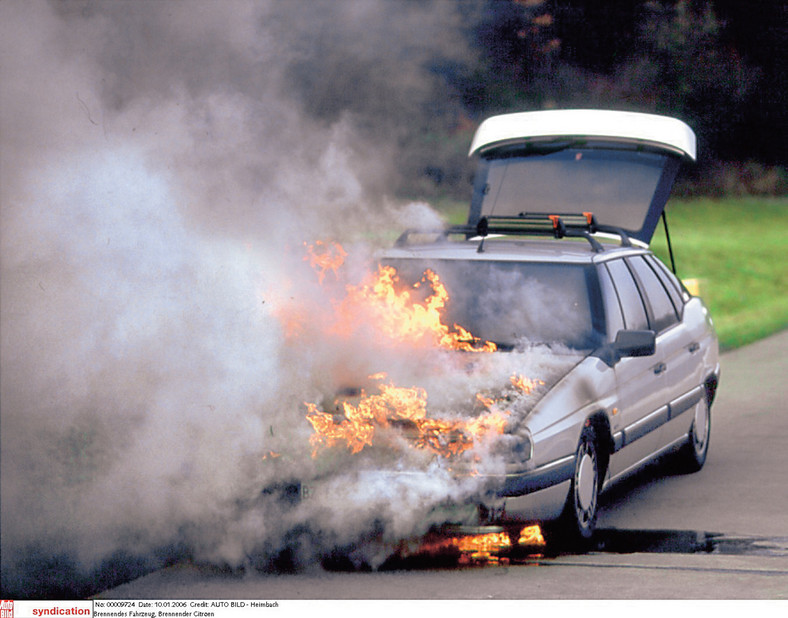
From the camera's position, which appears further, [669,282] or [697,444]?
[669,282]

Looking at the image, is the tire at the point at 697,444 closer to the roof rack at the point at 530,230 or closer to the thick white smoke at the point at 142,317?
the roof rack at the point at 530,230

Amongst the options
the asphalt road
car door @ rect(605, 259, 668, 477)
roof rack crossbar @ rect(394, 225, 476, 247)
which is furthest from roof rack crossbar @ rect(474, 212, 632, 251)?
the asphalt road

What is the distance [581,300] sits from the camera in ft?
25.1

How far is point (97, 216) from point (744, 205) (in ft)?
127

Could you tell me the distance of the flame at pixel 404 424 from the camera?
622cm

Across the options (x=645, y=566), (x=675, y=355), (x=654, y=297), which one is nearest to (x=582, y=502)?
(x=645, y=566)

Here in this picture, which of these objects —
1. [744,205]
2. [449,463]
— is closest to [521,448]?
[449,463]

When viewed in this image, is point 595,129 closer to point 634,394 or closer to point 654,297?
point 654,297

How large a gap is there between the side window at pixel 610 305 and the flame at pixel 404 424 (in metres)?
1.45

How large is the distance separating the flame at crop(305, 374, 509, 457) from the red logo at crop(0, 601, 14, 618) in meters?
1.61

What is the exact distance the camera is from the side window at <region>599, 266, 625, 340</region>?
760cm

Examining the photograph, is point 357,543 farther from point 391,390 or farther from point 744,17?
point 744,17

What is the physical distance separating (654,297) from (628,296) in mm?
640

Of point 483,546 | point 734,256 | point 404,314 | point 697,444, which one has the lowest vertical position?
point 483,546
